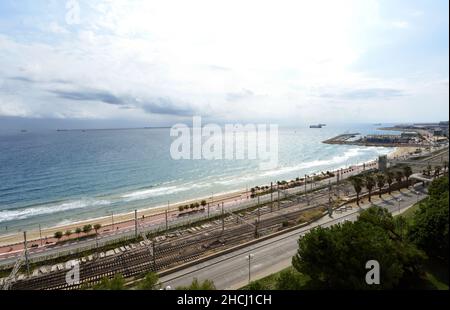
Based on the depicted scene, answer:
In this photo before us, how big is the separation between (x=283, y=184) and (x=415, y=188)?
25717 mm

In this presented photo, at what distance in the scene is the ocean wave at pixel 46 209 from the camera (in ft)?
152

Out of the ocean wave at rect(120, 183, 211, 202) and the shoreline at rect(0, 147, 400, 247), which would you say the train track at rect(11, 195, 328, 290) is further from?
the ocean wave at rect(120, 183, 211, 202)

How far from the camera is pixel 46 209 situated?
49750mm

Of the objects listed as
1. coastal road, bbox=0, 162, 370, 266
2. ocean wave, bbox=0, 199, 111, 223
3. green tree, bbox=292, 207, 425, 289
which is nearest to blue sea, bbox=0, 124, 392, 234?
ocean wave, bbox=0, 199, 111, 223

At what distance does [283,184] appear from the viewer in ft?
218

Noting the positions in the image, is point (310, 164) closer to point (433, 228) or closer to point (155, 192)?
point (155, 192)

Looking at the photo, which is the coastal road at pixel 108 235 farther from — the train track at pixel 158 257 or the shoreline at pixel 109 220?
the train track at pixel 158 257

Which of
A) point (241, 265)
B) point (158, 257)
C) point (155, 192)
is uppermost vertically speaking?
point (241, 265)

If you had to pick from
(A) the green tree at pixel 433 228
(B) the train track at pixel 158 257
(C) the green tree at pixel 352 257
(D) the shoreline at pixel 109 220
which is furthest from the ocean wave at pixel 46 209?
(A) the green tree at pixel 433 228

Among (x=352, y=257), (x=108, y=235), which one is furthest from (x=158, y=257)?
(x=352, y=257)

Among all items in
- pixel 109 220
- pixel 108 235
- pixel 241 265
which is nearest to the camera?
pixel 241 265

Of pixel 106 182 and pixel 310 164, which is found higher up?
pixel 310 164
